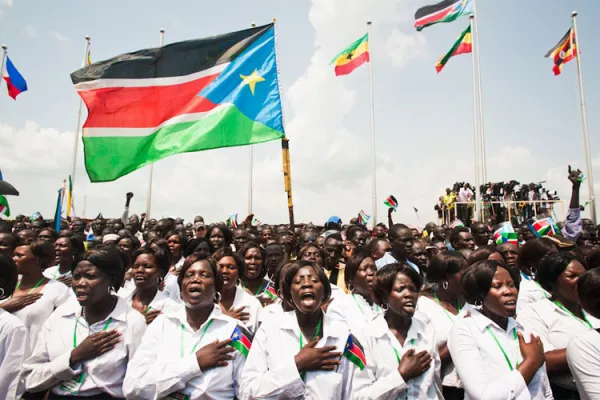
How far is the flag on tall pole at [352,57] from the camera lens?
14906 millimetres

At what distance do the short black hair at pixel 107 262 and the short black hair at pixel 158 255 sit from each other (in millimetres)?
1071

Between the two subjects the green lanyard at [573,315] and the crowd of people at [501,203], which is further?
the crowd of people at [501,203]

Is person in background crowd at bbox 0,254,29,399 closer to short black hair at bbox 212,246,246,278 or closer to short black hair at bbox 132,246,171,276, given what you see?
short black hair at bbox 132,246,171,276

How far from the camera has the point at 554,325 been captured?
3025mm

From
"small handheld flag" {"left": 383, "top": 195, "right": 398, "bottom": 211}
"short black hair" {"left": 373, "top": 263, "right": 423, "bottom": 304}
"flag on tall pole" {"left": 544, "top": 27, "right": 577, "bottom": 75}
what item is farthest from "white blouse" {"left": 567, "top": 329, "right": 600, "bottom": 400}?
"flag on tall pole" {"left": 544, "top": 27, "right": 577, "bottom": 75}

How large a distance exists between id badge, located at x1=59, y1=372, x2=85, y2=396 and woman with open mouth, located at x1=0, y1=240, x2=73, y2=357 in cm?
83

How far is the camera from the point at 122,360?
284cm

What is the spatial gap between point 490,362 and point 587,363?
20.3 inches

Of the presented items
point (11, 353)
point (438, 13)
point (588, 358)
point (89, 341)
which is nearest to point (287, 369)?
point (89, 341)

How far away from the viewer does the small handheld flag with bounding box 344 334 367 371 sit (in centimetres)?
266

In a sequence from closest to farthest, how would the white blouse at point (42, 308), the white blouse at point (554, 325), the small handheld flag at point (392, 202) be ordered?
the white blouse at point (554, 325) < the white blouse at point (42, 308) < the small handheld flag at point (392, 202)

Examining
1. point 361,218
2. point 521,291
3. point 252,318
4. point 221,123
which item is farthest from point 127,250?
point 361,218

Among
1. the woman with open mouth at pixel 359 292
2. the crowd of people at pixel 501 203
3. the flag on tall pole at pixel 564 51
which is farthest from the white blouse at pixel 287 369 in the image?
the flag on tall pole at pixel 564 51

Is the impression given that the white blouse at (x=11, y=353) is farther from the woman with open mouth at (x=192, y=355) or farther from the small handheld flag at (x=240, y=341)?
the small handheld flag at (x=240, y=341)
